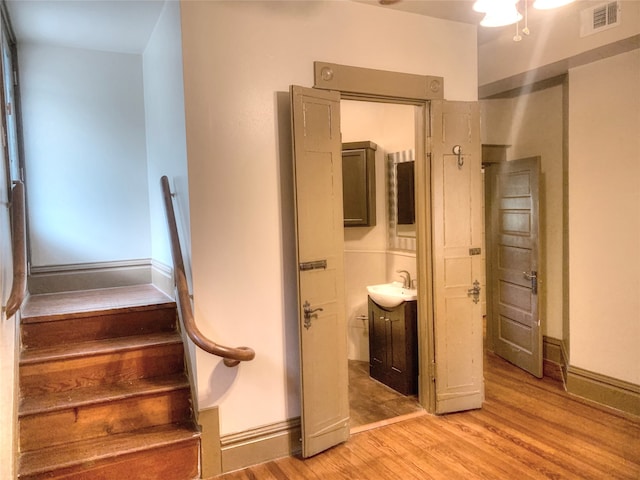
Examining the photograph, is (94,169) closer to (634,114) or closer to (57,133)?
(57,133)

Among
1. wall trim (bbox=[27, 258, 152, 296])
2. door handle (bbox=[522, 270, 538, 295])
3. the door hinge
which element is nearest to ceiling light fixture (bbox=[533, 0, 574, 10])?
the door hinge

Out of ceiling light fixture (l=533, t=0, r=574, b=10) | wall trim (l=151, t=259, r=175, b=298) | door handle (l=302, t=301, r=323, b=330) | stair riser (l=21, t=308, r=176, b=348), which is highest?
ceiling light fixture (l=533, t=0, r=574, b=10)

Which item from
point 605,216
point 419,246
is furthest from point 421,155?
point 605,216

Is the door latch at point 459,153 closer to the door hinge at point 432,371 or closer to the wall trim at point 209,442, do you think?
the door hinge at point 432,371

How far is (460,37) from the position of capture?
346 centimetres

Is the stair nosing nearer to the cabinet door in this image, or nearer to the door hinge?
the cabinet door

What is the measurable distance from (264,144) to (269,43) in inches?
24.3

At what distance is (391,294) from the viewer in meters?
3.80

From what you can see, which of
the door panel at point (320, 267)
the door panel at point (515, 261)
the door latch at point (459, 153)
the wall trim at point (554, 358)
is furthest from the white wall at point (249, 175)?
the wall trim at point (554, 358)

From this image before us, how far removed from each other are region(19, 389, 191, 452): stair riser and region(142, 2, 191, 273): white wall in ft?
2.81

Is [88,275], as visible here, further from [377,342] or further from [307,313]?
[377,342]

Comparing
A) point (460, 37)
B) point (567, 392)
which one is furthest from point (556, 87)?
point (567, 392)

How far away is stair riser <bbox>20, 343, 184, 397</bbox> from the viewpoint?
A: 2.73m

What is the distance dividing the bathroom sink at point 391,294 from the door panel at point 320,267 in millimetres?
819
